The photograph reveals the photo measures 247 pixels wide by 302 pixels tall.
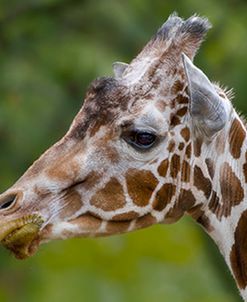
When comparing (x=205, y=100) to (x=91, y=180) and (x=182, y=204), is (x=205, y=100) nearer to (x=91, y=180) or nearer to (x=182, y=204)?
(x=182, y=204)

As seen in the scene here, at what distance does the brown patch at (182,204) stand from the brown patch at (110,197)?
0.29 metres

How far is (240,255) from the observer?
26.7 feet

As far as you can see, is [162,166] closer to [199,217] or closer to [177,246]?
[199,217]

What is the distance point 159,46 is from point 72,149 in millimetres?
825

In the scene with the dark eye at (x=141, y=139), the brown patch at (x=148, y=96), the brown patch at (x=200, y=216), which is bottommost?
the brown patch at (x=200, y=216)

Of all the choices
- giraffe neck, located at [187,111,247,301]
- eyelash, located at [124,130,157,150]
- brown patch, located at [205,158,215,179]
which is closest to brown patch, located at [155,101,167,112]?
eyelash, located at [124,130,157,150]

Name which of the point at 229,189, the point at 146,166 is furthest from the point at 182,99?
the point at 229,189

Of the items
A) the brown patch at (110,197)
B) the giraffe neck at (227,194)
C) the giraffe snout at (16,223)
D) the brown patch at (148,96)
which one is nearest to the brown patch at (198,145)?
the giraffe neck at (227,194)

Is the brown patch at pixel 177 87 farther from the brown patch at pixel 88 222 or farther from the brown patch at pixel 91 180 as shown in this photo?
the brown patch at pixel 88 222

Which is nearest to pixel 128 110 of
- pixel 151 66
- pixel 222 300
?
pixel 151 66

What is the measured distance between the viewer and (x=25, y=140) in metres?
18.4

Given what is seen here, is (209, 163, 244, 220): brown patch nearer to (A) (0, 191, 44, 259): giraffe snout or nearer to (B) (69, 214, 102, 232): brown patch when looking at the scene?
(B) (69, 214, 102, 232): brown patch

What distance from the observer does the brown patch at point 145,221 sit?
815 centimetres

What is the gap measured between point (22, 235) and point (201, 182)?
1.01 m
